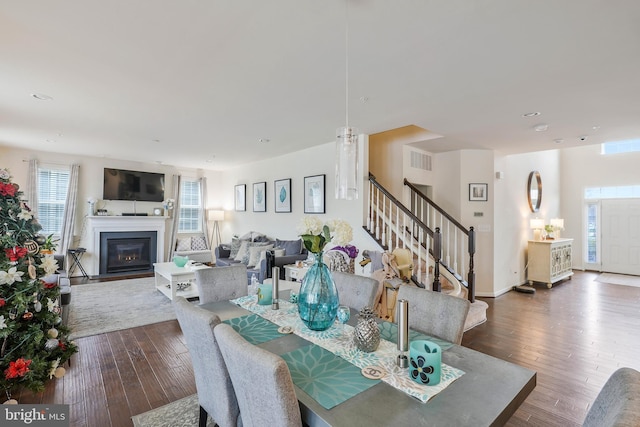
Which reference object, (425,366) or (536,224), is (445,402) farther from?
(536,224)

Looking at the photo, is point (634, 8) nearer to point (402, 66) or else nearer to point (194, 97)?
point (402, 66)

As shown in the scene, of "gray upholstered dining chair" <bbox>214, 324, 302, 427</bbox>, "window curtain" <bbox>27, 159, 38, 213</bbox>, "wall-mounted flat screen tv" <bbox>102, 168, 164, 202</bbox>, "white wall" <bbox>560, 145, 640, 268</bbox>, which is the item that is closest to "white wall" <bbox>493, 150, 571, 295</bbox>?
"white wall" <bbox>560, 145, 640, 268</bbox>

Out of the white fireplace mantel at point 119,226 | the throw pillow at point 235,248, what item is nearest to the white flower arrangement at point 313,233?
the throw pillow at point 235,248

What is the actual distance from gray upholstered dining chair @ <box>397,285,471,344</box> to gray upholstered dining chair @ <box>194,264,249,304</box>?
129cm

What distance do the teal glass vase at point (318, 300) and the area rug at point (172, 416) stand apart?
1.12 metres

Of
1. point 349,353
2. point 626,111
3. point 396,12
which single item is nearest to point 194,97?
point 396,12

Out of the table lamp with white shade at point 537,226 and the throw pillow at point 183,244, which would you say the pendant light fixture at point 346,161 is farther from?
the throw pillow at point 183,244

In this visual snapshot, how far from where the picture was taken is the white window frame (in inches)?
245

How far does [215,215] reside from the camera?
812cm

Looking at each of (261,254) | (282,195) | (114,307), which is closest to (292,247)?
(261,254)

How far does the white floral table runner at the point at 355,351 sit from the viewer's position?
44.1 inches

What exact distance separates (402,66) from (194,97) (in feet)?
6.94

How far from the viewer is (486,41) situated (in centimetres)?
206

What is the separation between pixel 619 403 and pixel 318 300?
113 centimetres
